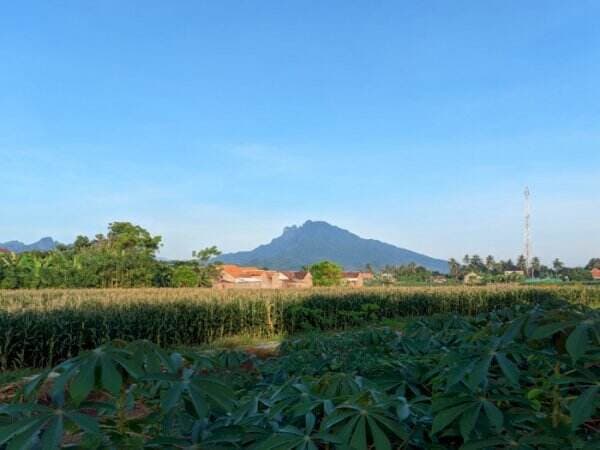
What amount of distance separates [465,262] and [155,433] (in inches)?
3789

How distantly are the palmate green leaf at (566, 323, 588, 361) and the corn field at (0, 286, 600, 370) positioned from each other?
10.8 ft

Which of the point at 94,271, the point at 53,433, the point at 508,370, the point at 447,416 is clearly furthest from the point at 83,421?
the point at 94,271

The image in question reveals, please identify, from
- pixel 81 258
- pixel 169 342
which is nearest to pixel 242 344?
pixel 169 342

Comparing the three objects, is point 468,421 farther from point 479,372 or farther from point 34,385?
point 34,385

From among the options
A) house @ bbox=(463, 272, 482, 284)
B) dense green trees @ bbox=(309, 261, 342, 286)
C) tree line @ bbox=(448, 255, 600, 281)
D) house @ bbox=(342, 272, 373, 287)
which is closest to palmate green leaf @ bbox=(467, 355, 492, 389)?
house @ bbox=(463, 272, 482, 284)

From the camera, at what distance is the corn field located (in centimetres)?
798

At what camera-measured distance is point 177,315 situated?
33.1 feet

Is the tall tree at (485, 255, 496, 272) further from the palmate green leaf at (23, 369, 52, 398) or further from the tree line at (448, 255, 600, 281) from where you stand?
the palmate green leaf at (23, 369, 52, 398)

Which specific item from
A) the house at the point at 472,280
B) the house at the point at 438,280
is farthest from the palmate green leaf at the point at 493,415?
the house at the point at 438,280

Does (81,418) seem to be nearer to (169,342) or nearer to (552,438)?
(552,438)

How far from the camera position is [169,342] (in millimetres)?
10039

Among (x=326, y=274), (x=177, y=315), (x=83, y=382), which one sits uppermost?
(x=326, y=274)

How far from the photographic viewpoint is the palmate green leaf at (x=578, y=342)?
2.83 feet

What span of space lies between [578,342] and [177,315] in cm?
982
